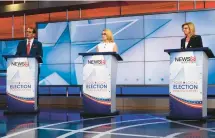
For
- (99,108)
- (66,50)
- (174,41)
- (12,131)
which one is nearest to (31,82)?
(99,108)

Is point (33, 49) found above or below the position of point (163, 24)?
below

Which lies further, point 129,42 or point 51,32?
point 51,32

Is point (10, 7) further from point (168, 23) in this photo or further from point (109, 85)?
point (109, 85)

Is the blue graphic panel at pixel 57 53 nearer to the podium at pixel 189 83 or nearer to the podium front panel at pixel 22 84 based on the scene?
the podium front panel at pixel 22 84

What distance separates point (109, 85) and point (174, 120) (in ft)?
3.95

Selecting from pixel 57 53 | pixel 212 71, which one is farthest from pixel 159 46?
pixel 57 53

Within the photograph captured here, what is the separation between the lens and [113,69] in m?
5.51

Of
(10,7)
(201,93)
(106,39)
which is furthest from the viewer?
(10,7)

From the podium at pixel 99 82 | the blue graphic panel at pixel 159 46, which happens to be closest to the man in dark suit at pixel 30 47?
the podium at pixel 99 82

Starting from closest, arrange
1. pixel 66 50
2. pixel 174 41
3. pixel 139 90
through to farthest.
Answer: pixel 174 41 < pixel 66 50 < pixel 139 90

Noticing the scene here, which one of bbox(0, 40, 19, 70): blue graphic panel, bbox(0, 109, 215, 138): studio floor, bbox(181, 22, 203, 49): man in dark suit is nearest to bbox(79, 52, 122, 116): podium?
bbox(0, 109, 215, 138): studio floor

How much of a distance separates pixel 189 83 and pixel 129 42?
3124mm

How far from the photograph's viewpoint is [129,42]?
7652mm

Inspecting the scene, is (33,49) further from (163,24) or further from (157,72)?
(163,24)
